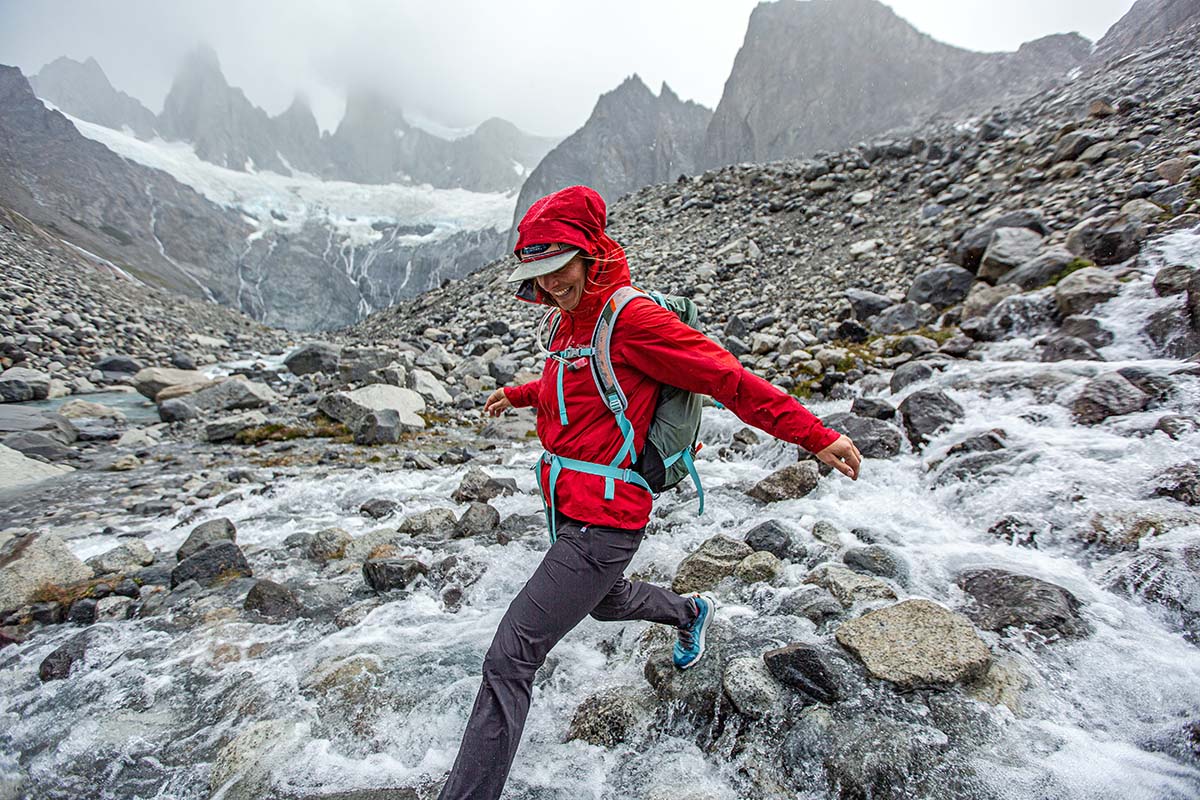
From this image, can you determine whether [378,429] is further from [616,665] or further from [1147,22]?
[1147,22]

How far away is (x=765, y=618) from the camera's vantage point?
3.60m

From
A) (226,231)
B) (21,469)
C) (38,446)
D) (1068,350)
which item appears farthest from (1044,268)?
(226,231)

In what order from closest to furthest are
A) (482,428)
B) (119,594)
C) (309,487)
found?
(119,594) → (309,487) → (482,428)

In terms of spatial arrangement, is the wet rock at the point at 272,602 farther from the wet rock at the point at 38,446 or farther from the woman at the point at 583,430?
the wet rock at the point at 38,446

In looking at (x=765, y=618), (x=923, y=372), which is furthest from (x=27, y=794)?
(x=923, y=372)

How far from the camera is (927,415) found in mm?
6164

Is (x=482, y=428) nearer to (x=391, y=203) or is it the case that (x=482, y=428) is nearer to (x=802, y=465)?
(x=802, y=465)

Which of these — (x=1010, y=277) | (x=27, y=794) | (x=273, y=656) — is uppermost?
(x=1010, y=277)

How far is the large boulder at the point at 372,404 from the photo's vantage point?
1009cm

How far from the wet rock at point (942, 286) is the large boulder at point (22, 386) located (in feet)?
66.1

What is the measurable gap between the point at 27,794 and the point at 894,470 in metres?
7.08

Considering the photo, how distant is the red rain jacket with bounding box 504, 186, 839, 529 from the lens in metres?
2.40

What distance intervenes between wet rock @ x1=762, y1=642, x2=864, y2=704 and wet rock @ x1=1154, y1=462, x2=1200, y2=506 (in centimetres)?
303

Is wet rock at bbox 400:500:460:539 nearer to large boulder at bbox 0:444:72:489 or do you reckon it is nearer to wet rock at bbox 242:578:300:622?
wet rock at bbox 242:578:300:622
